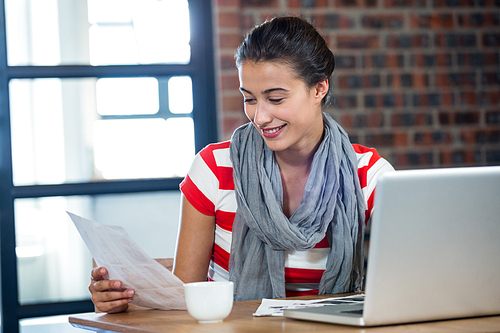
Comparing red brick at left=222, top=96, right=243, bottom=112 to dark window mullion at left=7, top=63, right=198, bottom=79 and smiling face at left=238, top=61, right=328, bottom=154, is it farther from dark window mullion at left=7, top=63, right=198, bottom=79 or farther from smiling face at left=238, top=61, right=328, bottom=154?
smiling face at left=238, top=61, right=328, bottom=154

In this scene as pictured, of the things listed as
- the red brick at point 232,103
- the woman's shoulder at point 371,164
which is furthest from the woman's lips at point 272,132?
the red brick at point 232,103

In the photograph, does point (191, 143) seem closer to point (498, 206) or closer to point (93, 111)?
point (93, 111)

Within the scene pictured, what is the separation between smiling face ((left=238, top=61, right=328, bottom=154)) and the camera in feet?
4.83

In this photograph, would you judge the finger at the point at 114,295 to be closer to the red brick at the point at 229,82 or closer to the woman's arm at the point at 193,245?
the woman's arm at the point at 193,245

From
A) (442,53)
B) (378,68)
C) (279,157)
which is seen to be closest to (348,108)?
(378,68)

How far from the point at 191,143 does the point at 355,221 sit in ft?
4.40

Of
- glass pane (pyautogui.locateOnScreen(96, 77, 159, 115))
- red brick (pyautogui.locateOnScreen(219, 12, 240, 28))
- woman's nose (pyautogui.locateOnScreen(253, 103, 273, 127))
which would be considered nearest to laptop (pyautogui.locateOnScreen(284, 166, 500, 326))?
woman's nose (pyautogui.locateOnScreen(253, 103, 273, 127))

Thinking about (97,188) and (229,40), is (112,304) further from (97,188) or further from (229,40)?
(229,40)

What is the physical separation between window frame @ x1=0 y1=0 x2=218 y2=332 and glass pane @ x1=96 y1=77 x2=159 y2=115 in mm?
37

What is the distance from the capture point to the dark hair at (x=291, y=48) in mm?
1504

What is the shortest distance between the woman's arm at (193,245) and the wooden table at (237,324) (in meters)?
0.37

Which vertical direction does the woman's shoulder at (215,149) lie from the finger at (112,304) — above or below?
above

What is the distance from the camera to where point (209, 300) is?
897 mm

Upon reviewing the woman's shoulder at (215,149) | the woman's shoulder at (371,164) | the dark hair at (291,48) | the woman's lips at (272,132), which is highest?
the dark hair at (291,48)
